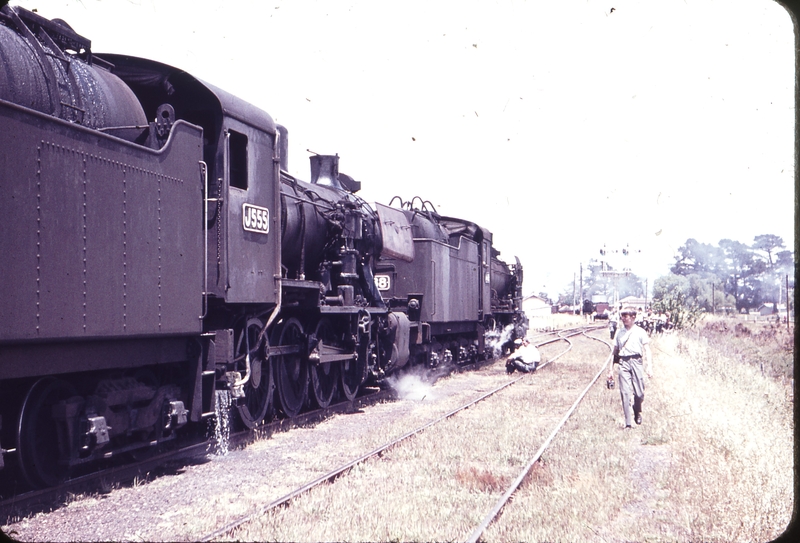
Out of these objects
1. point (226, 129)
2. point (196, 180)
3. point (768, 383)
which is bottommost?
point (768, 383)

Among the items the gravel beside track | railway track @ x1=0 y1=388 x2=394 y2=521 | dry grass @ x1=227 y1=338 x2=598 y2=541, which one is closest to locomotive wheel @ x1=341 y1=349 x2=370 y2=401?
railway track @ x1=0 y1=388 x2=394 y2=521

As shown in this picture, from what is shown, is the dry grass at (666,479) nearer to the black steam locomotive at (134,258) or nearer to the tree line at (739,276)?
the black steam locomotive at (134,258)

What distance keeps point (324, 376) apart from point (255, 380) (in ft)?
10.2

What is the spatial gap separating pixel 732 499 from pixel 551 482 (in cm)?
161

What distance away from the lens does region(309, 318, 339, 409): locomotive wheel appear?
11125 mm

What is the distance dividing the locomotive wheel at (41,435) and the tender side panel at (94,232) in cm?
67

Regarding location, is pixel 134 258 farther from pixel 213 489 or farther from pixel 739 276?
pixel 739 276

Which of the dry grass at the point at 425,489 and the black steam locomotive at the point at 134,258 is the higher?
the black steam locomotive at the point at 134,258

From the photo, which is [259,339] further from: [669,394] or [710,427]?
[669,394]

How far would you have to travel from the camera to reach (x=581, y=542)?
5.34 m

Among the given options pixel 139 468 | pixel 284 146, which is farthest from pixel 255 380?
pixel 284 146

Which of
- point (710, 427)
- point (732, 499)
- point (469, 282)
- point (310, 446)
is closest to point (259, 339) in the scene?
point (310, 446)

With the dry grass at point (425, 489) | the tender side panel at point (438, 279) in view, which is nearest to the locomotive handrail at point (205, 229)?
the dry grass at point (425, 489)

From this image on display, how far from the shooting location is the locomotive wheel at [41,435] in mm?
5746
